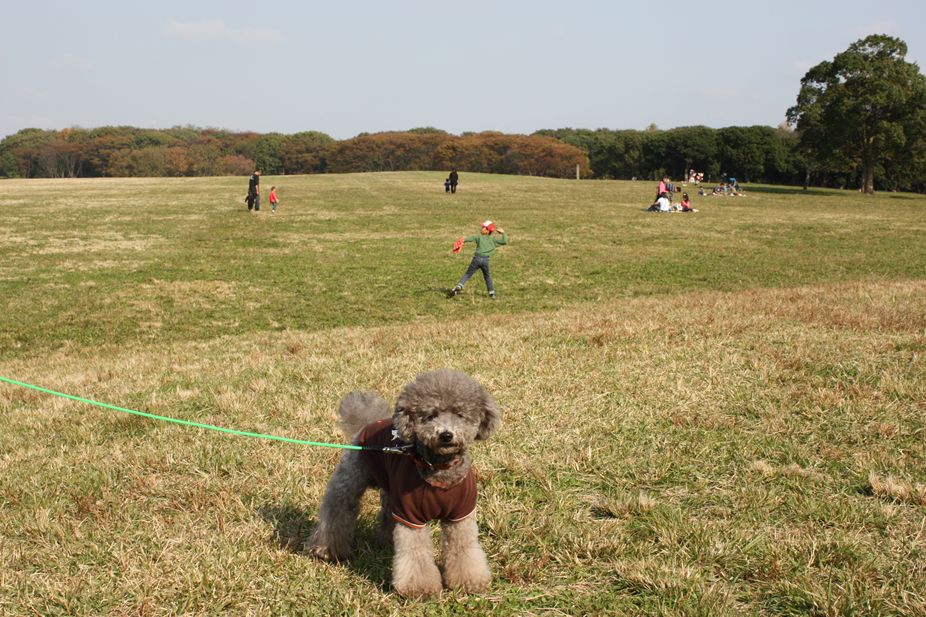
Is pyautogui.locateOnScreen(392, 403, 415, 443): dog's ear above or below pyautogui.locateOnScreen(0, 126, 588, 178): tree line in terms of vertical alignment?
below

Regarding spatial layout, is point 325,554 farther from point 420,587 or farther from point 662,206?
point 662,206

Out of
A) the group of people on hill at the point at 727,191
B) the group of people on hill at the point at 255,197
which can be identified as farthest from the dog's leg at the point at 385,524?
the group of people on hill at the point at 727,191

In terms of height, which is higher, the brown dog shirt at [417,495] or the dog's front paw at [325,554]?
the brown dog shirt at [417,495]

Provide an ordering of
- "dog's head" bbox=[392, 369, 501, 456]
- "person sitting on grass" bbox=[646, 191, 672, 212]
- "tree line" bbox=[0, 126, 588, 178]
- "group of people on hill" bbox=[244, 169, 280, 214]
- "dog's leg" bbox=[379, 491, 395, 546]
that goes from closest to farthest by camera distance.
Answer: "dog's head" bbox=[392, 369, 501, 456], "dog's leg" bbox=[379, 491, 395, 546], "group of people on hill" bbox=[244, 169, 280, 214], "person sitting on grass" bbox=[646, 191, 672, 212], "tree line" bbox=[0, 126, 588, 178]

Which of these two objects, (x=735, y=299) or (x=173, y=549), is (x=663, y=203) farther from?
(x=173, y=549)

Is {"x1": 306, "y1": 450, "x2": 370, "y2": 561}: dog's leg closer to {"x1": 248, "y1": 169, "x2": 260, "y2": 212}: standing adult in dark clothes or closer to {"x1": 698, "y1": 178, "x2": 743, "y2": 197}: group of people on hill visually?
{"x1": 248, "y1": 169, "x2": 260, "y2": 212}: standing adult in dark clothes

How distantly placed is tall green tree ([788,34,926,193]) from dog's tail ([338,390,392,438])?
2236 inches

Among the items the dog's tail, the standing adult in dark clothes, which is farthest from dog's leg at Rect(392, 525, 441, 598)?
the standing adult in dark clothes

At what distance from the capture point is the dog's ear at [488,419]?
10.8 ft

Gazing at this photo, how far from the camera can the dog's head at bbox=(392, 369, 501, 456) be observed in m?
3.09

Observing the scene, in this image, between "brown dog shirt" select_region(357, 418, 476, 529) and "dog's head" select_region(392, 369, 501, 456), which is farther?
"brown dog shirt" select_region(357, 418, 476, 529)

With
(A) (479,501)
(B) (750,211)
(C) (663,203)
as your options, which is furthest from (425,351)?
(B) (750,211)

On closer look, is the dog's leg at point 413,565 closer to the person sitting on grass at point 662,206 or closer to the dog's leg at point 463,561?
the dog's leg at point 463,561

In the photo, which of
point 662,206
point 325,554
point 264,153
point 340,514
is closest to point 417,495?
point 340,514
